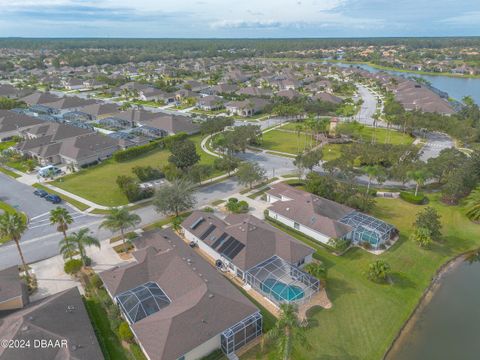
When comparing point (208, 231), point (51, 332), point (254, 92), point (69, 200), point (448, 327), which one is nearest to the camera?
point (51, 332)

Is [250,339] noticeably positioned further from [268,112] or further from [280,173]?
[268,112]

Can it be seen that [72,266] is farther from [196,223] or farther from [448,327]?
[448,327]

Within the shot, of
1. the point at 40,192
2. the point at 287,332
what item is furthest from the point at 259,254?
the point at 40,192

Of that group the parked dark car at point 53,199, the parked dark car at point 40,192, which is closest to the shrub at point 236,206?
the parked dark car at point 53,199

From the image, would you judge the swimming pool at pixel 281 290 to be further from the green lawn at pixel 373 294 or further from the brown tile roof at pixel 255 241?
the brown tile roof at pixel 255 241

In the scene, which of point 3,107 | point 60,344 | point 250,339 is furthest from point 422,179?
point 3,107

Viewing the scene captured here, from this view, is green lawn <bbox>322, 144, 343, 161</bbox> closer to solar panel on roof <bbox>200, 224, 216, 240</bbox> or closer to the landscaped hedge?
the landscaped hedge
